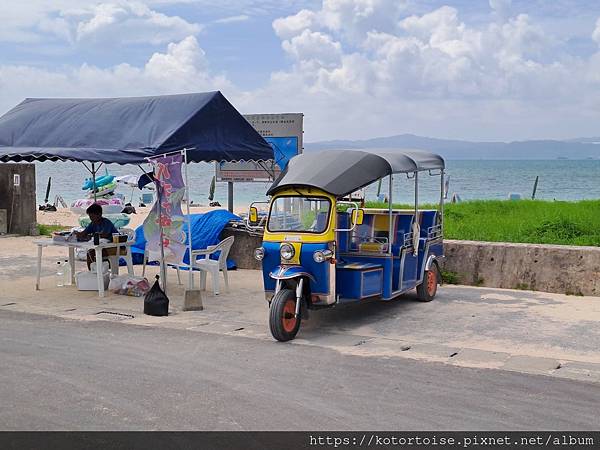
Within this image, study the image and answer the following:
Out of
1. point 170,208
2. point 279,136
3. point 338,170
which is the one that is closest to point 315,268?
point 338,170

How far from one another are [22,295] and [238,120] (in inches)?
165

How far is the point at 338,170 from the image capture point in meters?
9.83

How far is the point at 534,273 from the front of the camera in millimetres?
12352

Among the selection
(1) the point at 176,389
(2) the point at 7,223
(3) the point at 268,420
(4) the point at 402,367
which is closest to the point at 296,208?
(4) the point at 402,367

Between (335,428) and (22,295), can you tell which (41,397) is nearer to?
(335,428)

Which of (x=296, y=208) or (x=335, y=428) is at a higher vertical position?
(x=296, y=208)

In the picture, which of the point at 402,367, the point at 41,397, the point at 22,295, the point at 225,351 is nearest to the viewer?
the point at 41,397

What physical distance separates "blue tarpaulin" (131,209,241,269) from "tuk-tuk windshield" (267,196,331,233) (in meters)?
5.20

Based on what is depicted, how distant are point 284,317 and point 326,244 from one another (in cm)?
102

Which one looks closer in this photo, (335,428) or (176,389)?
(335,428)

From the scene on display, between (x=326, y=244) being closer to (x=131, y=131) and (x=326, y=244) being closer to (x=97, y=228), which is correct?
(x=131, y=131)

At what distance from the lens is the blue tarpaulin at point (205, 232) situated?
15.0 metres

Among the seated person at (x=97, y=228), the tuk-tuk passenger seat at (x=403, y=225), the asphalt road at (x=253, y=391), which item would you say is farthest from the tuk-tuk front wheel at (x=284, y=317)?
the seated person at (x=97, y=228)

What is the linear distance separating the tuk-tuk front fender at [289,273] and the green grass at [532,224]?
522cm
